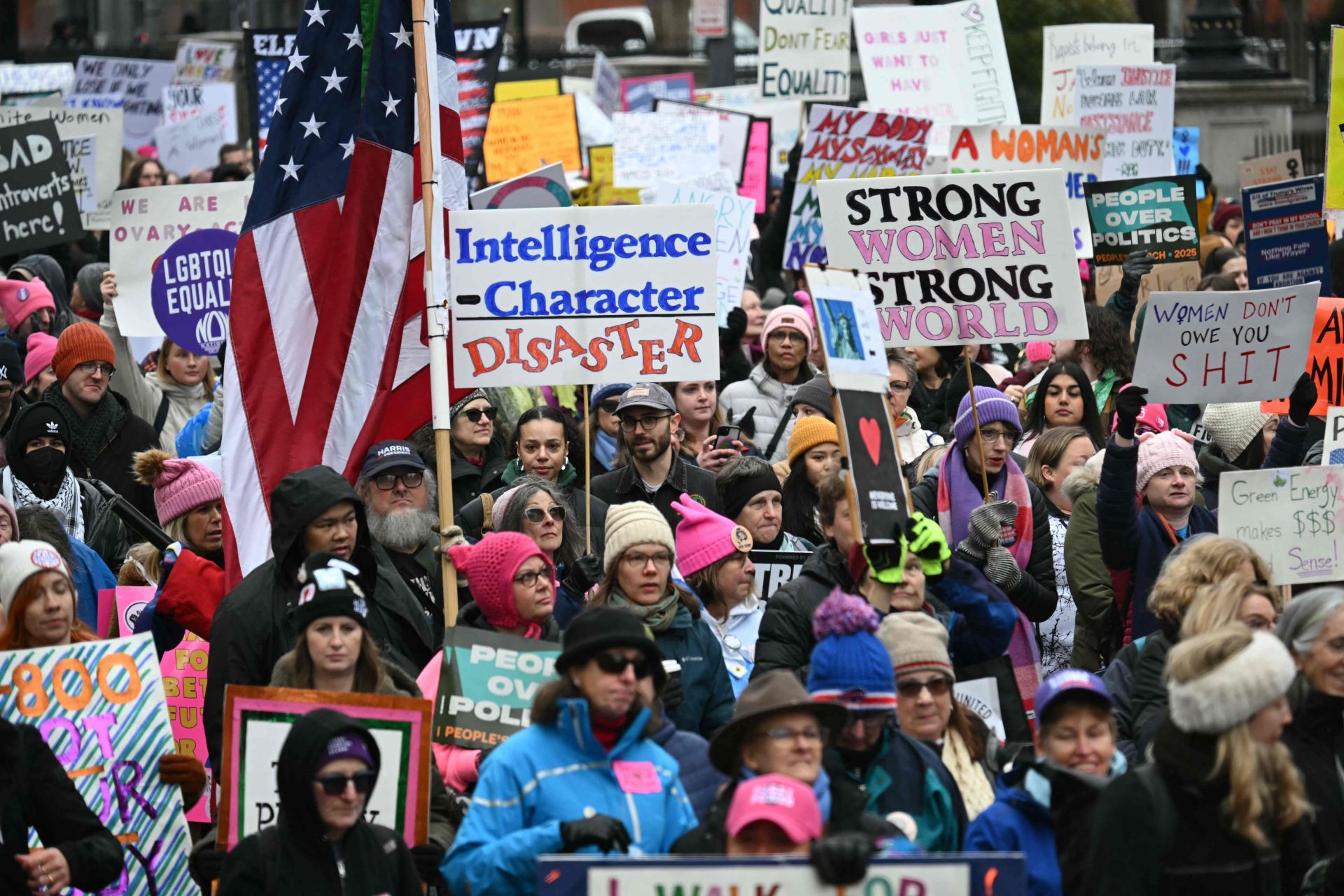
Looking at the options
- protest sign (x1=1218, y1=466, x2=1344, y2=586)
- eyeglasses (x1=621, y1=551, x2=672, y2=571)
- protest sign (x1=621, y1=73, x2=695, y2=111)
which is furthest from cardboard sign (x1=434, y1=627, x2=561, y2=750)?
protest sign (x1=621, y1=73, x2=695, y2=111)

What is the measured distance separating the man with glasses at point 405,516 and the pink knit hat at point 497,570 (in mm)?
813

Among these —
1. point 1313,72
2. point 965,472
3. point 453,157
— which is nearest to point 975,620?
point 965,472

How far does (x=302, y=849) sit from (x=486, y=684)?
129 centimetres

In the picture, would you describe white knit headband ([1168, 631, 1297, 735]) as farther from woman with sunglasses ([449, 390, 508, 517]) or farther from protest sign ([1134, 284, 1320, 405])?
woman with sunglasses ([449, 390, 508, 517])

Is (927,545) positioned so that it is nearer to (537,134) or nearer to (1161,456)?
(1161,456)

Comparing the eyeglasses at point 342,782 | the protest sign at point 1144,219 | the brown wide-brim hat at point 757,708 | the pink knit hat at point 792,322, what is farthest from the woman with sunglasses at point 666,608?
the protest sign at point 1144,219

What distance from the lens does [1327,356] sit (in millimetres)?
8773

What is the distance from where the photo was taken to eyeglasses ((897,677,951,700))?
559 centimetres

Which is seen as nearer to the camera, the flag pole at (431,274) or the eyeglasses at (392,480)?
the flag pole at (431,274)

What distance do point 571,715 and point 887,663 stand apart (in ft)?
2.62

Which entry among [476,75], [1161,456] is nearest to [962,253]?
[1161,456]

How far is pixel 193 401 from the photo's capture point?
1087cm

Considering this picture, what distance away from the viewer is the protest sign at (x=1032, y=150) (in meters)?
13.6

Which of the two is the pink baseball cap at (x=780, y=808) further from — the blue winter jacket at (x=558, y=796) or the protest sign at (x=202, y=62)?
the protest sign at (x=202, y=62)
